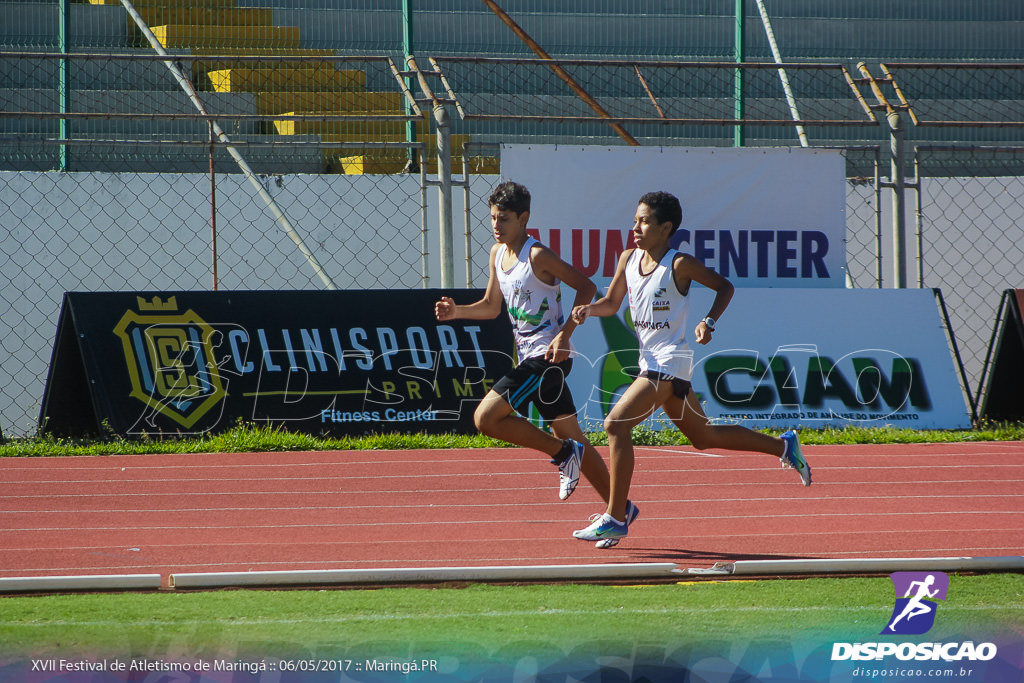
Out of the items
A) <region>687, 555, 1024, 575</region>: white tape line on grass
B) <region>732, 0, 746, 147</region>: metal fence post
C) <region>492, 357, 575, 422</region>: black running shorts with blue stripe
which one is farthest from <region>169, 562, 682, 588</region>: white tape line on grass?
<region>732, 0, 746, 147</region>: metal fence post

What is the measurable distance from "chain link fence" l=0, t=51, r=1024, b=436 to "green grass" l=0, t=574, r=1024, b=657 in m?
6.32

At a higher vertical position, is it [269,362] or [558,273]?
[558,273]

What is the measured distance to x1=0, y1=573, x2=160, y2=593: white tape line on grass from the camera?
509 cm

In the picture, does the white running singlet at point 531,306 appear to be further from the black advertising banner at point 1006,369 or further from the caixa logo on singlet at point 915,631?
the black advertising banner at point 1006,369

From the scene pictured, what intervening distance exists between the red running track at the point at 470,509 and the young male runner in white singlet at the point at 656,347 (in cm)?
38

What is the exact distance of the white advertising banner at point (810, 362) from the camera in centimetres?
1084

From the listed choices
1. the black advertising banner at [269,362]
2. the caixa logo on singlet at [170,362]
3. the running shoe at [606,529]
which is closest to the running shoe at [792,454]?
the running shoe at [606,529]

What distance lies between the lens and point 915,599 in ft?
15.7

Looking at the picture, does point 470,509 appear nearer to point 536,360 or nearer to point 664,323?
point 536,360

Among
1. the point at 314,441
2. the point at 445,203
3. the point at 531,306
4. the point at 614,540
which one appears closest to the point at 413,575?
the point at 614,540

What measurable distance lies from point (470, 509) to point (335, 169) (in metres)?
8.77

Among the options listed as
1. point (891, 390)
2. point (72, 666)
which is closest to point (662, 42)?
point (891, 390)

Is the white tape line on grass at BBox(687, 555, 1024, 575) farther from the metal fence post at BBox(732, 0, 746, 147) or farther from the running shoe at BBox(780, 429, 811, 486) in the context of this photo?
the metal fence post at BBox(732, 0, 746, 147)

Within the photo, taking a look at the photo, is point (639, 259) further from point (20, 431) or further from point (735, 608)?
point (20, 431)
